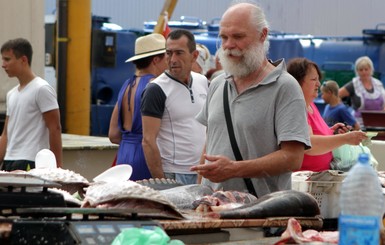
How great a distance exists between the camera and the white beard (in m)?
6.02

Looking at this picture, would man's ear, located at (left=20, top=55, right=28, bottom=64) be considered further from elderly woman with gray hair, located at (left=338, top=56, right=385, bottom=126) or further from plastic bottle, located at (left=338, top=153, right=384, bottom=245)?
elderly woman with gray hair, located at (left=338, top=56, right=385, bottom=126)

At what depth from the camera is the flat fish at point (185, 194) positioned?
531cm

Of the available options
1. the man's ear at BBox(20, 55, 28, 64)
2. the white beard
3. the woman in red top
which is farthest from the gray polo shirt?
the man's ear at BBox(20, 55, 28, 64)

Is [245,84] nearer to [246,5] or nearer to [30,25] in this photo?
[246,5]

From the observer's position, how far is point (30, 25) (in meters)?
12.7

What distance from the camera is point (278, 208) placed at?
5.04m

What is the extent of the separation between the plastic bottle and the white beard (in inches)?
86.2

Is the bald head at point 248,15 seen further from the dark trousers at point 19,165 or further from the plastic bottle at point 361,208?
the dark trousers at point 19,165

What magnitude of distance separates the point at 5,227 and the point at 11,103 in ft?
18.4

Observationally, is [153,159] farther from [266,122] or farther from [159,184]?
[266,122]

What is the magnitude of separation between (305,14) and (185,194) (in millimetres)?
24265

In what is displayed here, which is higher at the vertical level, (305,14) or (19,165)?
(19,165)

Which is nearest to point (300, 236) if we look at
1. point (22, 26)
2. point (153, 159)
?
point (153, 159)

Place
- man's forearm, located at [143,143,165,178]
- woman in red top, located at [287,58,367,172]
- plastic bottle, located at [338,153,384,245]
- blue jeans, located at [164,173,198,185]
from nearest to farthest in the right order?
plastic bottle, located at [338,153,384,245], woman in red top, located at [287,58,367,172], man's forearm, located at [143,143,165,178], blue jeans, located at [164,173,198,185]
